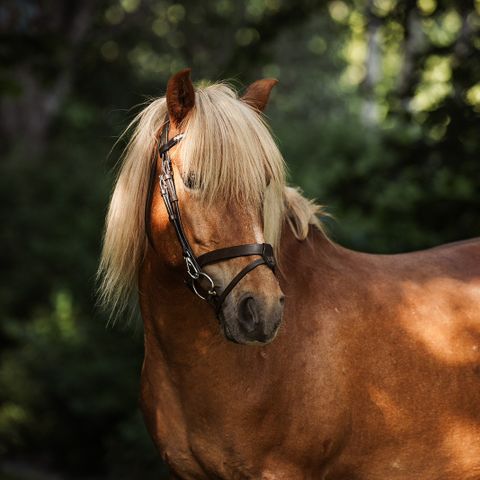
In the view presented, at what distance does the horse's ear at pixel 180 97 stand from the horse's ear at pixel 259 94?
31 centimetres

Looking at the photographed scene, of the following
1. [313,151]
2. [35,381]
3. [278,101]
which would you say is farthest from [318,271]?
[278,101]

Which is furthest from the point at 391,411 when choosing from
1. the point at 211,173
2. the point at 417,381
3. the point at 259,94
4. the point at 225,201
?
the point at 259,94

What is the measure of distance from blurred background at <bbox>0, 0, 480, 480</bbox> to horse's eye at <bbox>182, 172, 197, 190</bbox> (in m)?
1.02

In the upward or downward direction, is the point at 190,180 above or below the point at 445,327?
above

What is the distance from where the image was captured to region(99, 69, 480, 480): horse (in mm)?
3156

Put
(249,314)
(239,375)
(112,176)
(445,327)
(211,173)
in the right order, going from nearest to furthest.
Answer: (249,314) < (211,173) < (239,375) < (445,327) < (112,176)

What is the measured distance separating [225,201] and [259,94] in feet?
2.21

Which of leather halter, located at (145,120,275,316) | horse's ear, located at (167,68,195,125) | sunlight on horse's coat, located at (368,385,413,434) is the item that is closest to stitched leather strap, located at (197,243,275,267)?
leather halter, located at (145,120,275,316)

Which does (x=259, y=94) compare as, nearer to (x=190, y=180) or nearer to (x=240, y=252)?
(x=190, y=180)

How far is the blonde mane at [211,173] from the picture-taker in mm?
3158

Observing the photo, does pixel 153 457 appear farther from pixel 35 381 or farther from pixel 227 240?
pixel 227 240

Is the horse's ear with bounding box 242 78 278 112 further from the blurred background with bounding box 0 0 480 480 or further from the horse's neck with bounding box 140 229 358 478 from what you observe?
the horse's neck with bounding box 140 229 358 478

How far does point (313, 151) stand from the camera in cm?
1296

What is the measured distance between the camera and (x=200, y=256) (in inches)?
124
